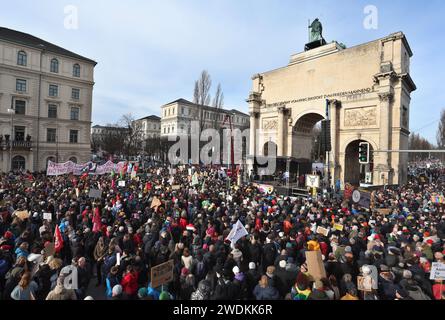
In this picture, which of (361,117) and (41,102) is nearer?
(361,117)

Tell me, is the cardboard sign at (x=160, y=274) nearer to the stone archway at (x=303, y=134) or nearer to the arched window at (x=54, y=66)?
the stone archway at (x=303, y=134)

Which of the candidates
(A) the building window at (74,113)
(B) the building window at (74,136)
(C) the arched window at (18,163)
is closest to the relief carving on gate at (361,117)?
(B) the building window at (74,136)

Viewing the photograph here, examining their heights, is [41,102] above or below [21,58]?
below

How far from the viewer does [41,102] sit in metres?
38.1

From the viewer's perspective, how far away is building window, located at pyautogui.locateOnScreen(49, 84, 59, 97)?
128ft

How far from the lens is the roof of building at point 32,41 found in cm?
3609

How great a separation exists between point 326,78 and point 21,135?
42.1 metres

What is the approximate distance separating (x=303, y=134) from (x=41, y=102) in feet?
127

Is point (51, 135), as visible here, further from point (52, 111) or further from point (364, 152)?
point (364, 152)

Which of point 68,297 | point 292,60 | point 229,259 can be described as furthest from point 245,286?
point 292,60

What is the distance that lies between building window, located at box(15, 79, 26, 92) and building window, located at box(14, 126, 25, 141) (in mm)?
5537

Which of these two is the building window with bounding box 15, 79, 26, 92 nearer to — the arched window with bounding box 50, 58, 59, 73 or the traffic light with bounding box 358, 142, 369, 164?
the arched window with bounding box 50, 58, 59, 73

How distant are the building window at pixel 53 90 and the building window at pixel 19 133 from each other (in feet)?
21.8

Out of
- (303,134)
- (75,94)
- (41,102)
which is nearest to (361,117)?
(303,134)
